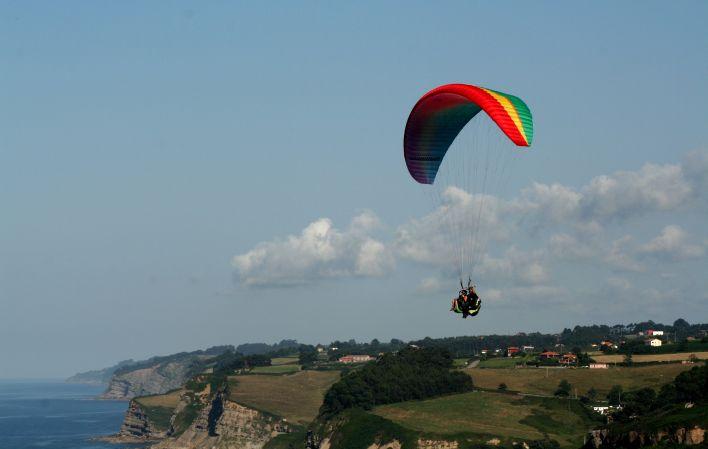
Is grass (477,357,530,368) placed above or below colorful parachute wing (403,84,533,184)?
below

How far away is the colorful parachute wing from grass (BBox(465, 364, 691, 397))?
90998 millimetres

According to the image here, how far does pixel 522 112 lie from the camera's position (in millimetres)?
50344

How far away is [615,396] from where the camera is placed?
142 metres

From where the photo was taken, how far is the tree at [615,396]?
141 m

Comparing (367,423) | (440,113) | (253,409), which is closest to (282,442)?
(253,409)

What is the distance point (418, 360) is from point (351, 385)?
18.6 meters

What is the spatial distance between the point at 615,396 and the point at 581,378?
13.9 meters

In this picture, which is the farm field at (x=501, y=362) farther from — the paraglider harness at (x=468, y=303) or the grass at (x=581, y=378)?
the paraglider harness at (x=468, y=303)

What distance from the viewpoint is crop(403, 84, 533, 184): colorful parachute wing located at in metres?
49.8

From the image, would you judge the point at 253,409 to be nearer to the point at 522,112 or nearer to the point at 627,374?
the point at 627,374

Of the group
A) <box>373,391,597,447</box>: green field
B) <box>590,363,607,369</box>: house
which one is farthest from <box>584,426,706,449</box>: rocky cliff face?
<box>590,363,607,369</box>: house

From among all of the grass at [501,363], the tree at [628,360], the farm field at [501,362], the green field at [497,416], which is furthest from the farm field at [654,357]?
the green field at [497,416]

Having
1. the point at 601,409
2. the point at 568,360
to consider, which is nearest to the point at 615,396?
the point at 601,409

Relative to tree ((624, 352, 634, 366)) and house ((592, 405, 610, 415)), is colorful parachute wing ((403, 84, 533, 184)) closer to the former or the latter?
house ((592, 405, 610, 415))
